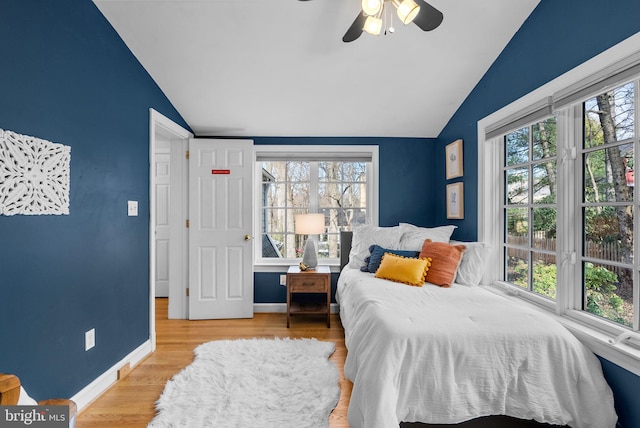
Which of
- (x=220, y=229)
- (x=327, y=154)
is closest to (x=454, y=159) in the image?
(x=327, y=154)

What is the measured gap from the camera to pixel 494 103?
8.51 ft

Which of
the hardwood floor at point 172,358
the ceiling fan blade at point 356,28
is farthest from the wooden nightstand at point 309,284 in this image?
the ceiling fan blade at point 356,28

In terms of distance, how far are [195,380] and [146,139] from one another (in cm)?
199

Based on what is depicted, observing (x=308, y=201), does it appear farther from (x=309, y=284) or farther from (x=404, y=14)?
(x=404, y=14)

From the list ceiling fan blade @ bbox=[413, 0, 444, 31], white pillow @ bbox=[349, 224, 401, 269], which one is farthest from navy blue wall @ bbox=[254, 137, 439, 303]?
ceiling fan blade @ bbox=[413, 0, 444, 31]

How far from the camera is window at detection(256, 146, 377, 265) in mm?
3895

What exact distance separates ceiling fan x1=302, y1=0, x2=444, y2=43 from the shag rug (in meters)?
2.23

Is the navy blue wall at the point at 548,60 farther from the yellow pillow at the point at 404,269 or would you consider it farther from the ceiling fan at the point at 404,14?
the ceiling fan at the point at 404,14

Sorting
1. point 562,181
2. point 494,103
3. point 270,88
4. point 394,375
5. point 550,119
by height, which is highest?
point 270,88

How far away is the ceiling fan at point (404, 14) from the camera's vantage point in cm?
159

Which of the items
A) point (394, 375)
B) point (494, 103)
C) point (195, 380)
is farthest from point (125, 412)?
point (494, 103)

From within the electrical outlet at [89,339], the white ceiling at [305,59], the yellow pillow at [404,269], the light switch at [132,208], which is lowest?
the electrical outlet at [89,339]

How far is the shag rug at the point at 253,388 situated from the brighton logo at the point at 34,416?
93 cm

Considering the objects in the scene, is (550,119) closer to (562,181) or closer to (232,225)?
(562,181)
